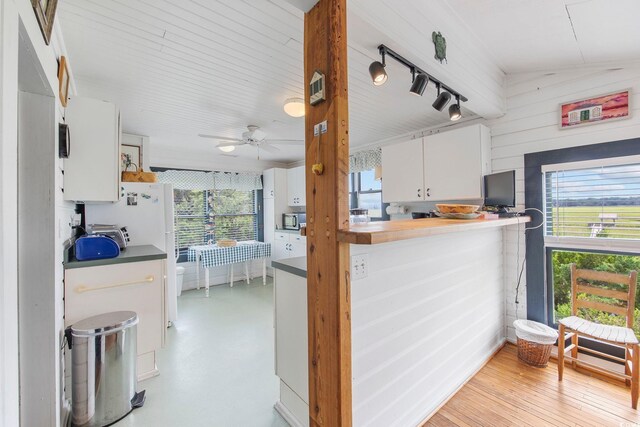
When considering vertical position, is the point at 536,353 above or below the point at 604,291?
below

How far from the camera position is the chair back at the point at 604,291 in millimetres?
2119

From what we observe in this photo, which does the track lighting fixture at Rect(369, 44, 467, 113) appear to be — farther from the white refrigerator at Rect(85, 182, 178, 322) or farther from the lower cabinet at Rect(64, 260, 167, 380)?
the white refrigerator at Rect(85, 182, 178, 322)

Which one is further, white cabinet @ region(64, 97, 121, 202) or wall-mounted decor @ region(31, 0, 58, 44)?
white cabinet @ region(64, 97, 121, 202)

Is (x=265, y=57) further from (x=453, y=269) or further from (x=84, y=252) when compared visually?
(x=453, y=269)

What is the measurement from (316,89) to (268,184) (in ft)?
14.6

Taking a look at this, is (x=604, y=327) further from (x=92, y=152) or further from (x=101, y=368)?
(x=92, y=152)

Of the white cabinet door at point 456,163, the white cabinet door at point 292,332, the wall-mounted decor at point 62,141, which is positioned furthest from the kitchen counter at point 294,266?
the white cabinet door at point 456,163

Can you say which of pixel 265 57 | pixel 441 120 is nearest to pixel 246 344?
pixel 265 57

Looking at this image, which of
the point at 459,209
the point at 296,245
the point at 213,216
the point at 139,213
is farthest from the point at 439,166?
the point at 213,216

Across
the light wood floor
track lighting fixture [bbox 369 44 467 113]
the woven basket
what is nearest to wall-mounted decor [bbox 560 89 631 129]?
track lighting fixture [bbox 369 44 467 113]

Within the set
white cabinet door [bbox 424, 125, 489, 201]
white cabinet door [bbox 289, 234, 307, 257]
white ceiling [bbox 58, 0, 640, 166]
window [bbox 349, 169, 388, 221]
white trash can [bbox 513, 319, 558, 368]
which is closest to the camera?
white ceiling [bbox 58, 0, 640, 166]

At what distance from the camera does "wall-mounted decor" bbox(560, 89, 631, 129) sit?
2.20 metres

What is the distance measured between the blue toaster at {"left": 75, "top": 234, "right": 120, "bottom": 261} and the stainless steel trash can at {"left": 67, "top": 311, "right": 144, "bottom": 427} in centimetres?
44

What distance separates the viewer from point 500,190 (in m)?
2.60
